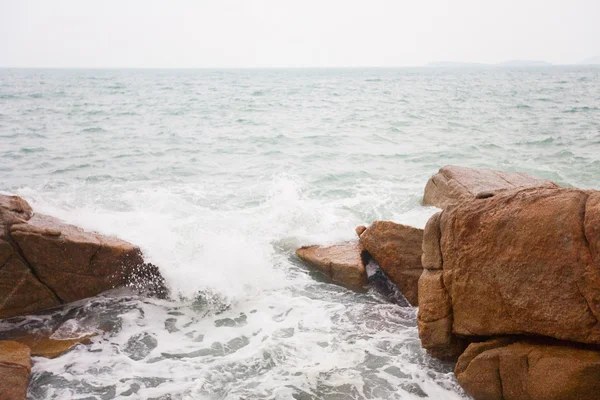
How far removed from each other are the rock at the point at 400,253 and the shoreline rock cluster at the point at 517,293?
1.26m

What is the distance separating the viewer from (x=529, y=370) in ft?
13.4

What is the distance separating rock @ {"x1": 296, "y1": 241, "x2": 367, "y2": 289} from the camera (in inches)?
269

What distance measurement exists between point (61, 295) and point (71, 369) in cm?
143

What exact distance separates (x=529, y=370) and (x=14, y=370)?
487 cm

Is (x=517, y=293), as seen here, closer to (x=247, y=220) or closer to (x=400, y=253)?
(x=400, y=253)

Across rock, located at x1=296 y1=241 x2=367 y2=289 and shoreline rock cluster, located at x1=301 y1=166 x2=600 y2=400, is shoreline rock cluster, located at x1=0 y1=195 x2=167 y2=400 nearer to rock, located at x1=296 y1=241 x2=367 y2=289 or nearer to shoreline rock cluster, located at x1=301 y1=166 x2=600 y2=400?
rock, located at x1=296 y1=241 x2=367 y2=289

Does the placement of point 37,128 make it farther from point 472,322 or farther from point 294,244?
point 472,322

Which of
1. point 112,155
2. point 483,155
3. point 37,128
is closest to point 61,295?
point 112,155

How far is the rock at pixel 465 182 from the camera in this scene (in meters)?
8.00

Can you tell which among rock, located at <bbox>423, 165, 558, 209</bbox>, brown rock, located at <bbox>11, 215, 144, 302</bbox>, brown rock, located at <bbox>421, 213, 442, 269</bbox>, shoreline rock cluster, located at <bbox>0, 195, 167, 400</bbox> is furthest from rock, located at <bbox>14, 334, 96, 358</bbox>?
rock, located at <bbox>423, 165, 558, 209</bbox>

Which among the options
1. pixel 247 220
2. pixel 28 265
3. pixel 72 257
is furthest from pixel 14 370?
pixel 247 220

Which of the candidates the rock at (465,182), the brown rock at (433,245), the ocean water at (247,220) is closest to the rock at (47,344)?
the ocean water at (247,220)

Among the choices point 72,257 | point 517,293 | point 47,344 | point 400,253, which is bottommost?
point 47,344

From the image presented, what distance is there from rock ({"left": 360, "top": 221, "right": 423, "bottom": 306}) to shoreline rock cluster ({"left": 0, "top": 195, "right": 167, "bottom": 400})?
346cm
